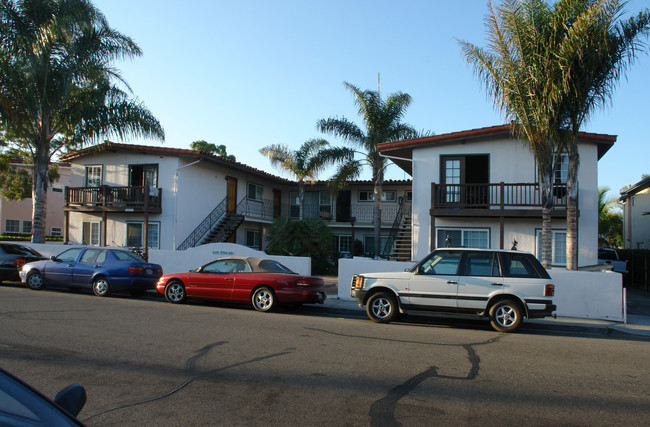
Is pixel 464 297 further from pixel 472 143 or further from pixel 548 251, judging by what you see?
pixel 472 143

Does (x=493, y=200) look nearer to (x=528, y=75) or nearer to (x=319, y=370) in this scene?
(x=528, y=75)

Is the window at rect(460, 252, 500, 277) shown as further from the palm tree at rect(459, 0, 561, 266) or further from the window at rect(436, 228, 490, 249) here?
the window at rect(436, 228, 490, 249)

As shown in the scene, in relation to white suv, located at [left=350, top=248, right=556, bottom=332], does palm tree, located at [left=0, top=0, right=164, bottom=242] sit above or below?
above

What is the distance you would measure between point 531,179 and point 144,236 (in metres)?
16.7

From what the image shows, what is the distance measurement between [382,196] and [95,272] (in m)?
19.0

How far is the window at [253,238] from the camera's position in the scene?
29.9 m

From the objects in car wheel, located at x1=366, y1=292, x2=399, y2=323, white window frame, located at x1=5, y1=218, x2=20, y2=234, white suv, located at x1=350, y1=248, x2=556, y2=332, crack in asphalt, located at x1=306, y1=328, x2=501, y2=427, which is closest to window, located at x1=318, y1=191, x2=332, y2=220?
car wheel, located at x1=366, y1=292, x2=399, y2=323

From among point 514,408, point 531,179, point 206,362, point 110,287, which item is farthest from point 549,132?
point 110,287

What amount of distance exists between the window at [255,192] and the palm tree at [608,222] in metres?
24.7

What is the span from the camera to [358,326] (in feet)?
34.0

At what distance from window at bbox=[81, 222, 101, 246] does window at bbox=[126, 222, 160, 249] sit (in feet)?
6.30

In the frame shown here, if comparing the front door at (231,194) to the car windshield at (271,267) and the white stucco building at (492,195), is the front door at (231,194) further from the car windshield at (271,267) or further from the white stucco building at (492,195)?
the car windshield at (271,267)

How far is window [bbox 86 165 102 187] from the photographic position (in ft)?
83.9

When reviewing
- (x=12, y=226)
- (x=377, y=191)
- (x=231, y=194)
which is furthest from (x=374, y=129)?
(x=12, y=226)
